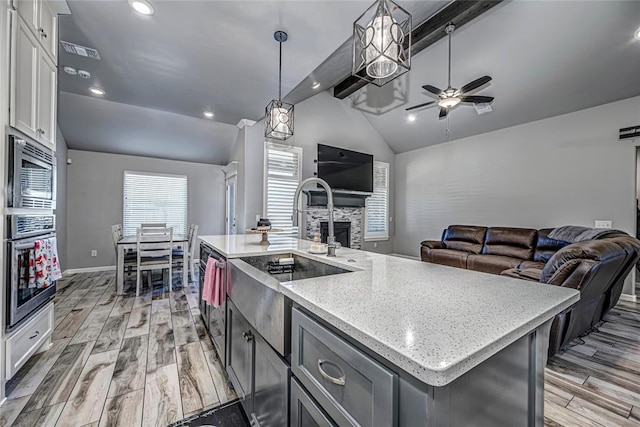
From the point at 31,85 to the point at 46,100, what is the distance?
24 centimetres

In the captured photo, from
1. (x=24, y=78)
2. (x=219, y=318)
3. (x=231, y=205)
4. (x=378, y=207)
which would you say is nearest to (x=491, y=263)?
(x=378, y=207)

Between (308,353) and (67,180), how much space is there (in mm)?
6391

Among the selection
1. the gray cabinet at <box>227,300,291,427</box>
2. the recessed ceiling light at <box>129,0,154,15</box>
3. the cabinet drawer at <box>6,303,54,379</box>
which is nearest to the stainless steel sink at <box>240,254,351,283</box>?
the gray cabinet at <box>227,300,291,427</box>

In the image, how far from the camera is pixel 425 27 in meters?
3.65

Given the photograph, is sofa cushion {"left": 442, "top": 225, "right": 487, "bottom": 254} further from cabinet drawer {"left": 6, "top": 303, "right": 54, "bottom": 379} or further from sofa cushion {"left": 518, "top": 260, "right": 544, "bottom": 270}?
cabinet drawer {"left": 6, "top": 303, "right": 54, "bottom": 379}

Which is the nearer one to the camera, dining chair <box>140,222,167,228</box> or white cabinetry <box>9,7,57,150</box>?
white cabinetry <box>9,7,57,150</box>

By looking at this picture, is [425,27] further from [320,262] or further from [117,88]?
[117,88]

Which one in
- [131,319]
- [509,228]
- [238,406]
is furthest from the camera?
[509,228]

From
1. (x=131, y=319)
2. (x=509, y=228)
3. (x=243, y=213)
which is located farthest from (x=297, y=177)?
(x=509, y=228)

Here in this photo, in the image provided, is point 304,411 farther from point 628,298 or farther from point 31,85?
point 628,298

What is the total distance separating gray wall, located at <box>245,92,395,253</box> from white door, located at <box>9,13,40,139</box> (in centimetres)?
291

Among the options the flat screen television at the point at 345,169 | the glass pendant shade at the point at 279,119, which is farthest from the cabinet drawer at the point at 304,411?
the flat screen television at the point at 345,169

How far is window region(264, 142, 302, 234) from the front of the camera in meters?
5.03

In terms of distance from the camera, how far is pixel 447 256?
16.2 ft
